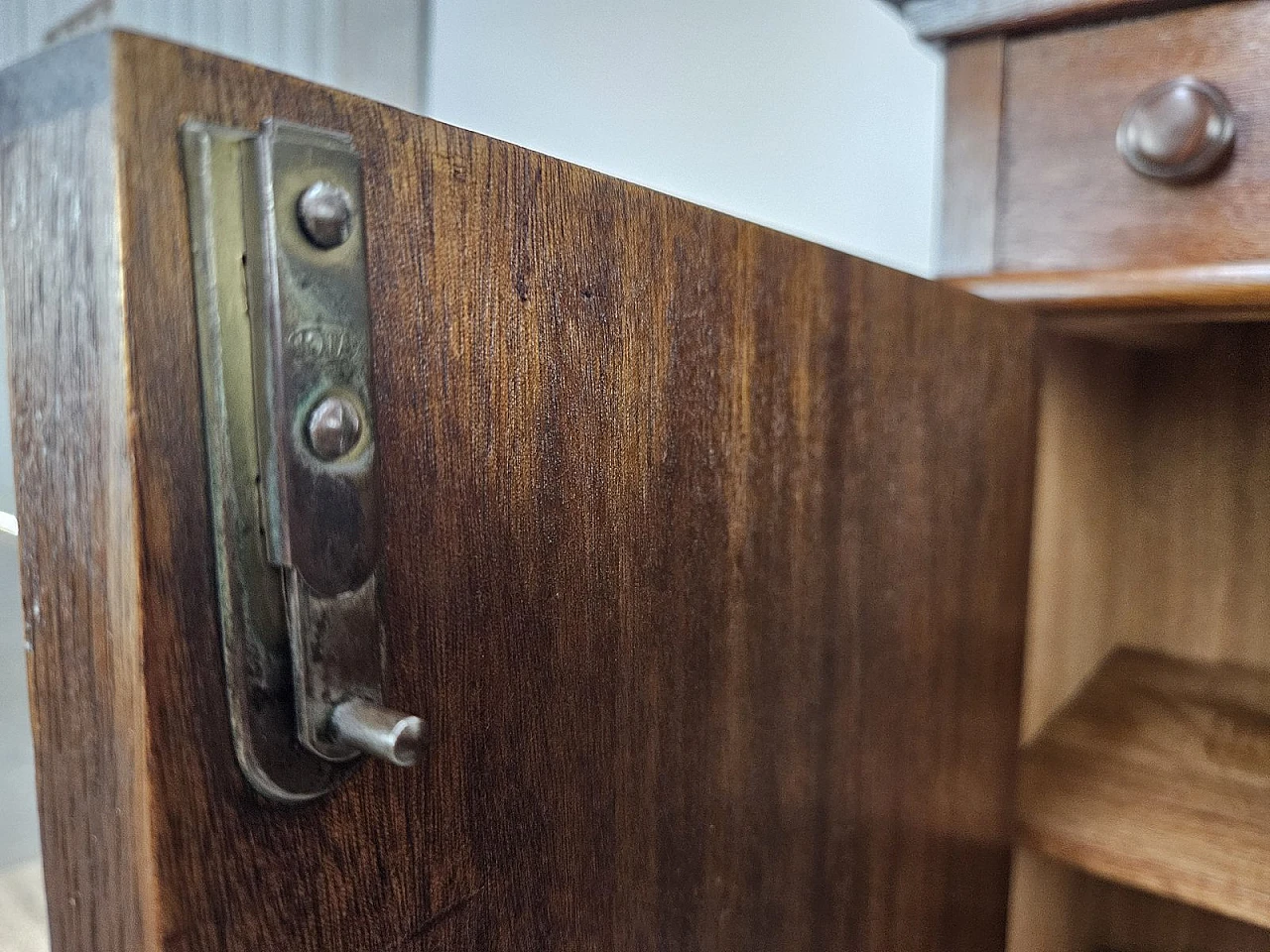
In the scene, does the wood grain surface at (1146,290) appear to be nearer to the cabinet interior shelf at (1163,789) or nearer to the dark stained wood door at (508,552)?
the dark stained wood door at (508,552)

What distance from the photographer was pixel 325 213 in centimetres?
16

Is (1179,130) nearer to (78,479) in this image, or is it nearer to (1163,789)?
(1163,789)

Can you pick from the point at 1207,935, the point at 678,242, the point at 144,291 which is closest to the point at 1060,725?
the point at 1207,935

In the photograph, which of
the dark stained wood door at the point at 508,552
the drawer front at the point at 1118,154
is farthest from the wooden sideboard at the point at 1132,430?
the dark stained wood door at the point at 508,552

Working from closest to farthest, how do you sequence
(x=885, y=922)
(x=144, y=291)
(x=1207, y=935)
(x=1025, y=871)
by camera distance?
(x=144, y=291)
(x=885, y=922)
(x=1025, y=871)
(x=1207, y=935)

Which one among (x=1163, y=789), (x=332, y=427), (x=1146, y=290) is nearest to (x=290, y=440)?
(x=332, y=427)

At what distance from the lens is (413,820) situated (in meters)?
0.18

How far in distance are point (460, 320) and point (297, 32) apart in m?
0.77

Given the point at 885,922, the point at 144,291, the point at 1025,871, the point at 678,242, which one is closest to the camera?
the point at 144,291

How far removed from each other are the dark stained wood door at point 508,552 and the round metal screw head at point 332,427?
0.04ft

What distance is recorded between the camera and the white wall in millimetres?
831

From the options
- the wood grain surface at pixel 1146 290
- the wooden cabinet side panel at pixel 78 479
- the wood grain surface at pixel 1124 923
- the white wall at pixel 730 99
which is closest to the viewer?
the wooden cabinet side panel at pixel 78 479

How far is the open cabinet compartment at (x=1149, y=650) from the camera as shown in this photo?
19.4 inches

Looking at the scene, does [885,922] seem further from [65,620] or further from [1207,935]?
[1207,935]
